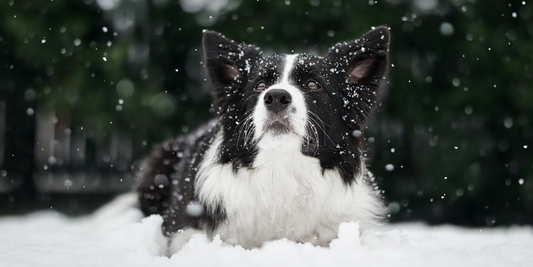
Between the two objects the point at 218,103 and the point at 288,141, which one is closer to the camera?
the point at 288,141

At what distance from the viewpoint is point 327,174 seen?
12.4 ft

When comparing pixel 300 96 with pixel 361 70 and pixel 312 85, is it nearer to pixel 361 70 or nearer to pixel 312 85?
pixel 312 85

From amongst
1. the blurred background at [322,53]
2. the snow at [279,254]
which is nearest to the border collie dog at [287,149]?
the snow at [279,254]

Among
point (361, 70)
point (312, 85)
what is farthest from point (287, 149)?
point (361, 70)

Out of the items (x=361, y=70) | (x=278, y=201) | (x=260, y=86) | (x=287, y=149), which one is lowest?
(x=278, y=201)

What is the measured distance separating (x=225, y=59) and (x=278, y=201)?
1261mm

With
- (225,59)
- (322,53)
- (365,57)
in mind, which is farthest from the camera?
(322,53)

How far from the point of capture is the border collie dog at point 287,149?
3.62 m

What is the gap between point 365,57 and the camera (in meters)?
3.96

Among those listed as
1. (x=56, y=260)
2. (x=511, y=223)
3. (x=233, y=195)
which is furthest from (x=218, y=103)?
(x=511, y=223)

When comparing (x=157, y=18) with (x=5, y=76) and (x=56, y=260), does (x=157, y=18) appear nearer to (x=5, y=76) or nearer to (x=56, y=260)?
(x=5, y=76)

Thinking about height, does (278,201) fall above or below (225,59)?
below

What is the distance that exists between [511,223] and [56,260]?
7488 millimetres

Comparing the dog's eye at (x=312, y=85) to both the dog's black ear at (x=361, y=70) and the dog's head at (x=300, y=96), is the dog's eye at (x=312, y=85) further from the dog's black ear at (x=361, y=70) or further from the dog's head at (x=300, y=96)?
the dog's black ear at (x=361, y=70)
